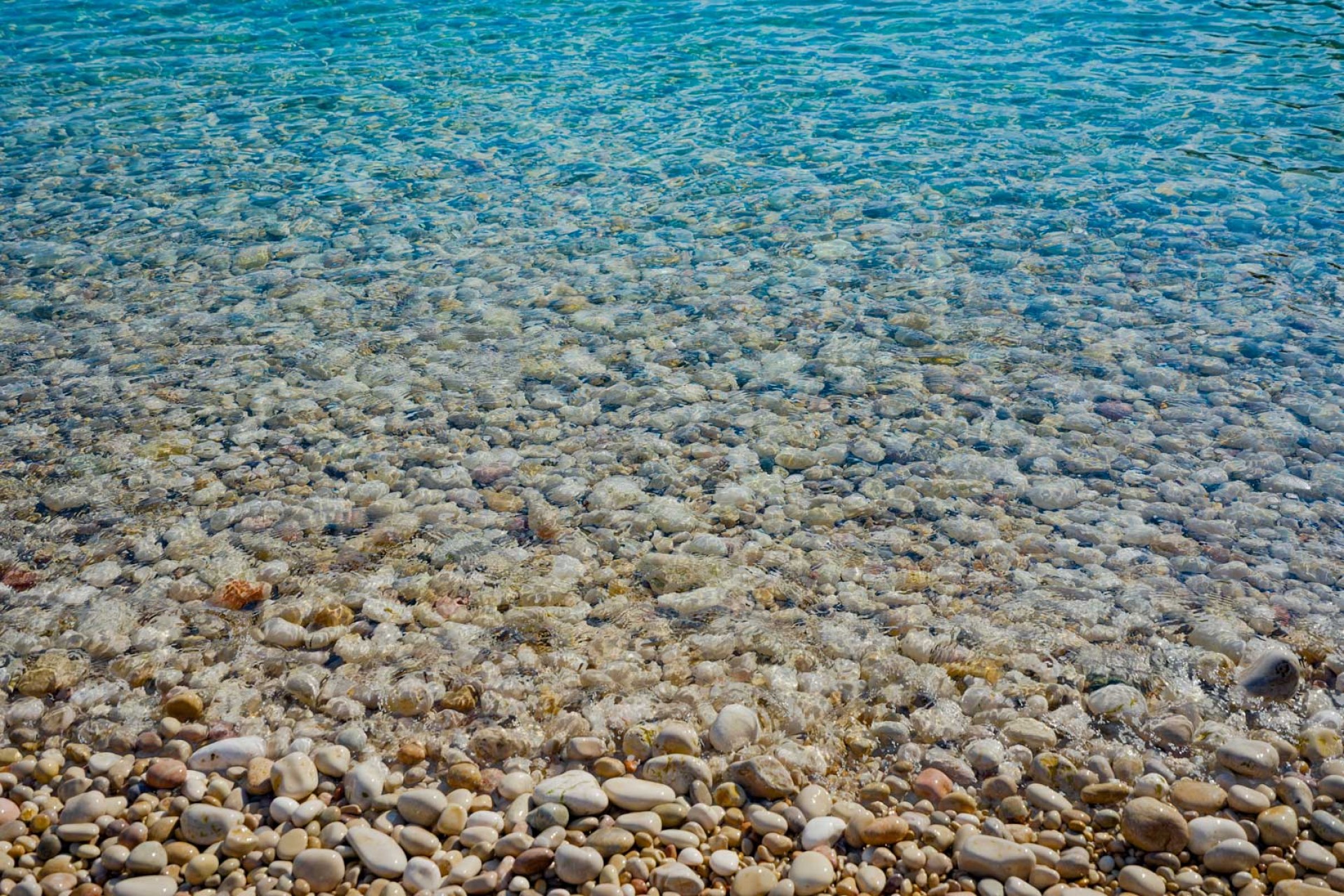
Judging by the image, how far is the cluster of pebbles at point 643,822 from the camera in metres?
3.14

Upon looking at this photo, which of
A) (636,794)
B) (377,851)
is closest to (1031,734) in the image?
(636,794)

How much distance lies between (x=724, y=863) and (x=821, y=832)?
0.32 meters

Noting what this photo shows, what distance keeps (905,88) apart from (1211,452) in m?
6.43

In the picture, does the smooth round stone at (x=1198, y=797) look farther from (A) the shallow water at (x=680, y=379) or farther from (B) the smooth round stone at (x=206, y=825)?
(B) the smooth round stone at (x=206, y=825)

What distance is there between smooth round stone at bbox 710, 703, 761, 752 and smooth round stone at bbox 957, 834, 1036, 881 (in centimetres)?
80

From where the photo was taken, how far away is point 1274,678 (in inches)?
153

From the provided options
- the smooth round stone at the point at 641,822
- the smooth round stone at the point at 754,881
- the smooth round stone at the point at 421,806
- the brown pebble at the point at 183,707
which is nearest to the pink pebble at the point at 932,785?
the smooth round stone at the point at 754,881

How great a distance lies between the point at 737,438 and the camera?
557 cm

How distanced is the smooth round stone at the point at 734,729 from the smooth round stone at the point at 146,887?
1.69 meters

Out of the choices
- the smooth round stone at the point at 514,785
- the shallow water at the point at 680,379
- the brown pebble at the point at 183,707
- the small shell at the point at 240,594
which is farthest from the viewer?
the small shell at the point at 240,594

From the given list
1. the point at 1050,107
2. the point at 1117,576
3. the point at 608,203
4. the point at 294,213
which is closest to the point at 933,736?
the point at 1117,576

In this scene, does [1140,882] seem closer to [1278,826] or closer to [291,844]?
[1278,826]

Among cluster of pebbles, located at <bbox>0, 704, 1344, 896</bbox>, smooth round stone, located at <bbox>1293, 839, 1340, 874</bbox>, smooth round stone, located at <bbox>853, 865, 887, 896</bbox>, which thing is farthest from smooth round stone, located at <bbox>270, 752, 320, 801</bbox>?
smooth round stone, located at <bbox>1293, 839, 1340, 874</bbox>

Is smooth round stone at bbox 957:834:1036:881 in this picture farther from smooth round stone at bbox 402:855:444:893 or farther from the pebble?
smooth round stone at bbox 402:855:444:893
